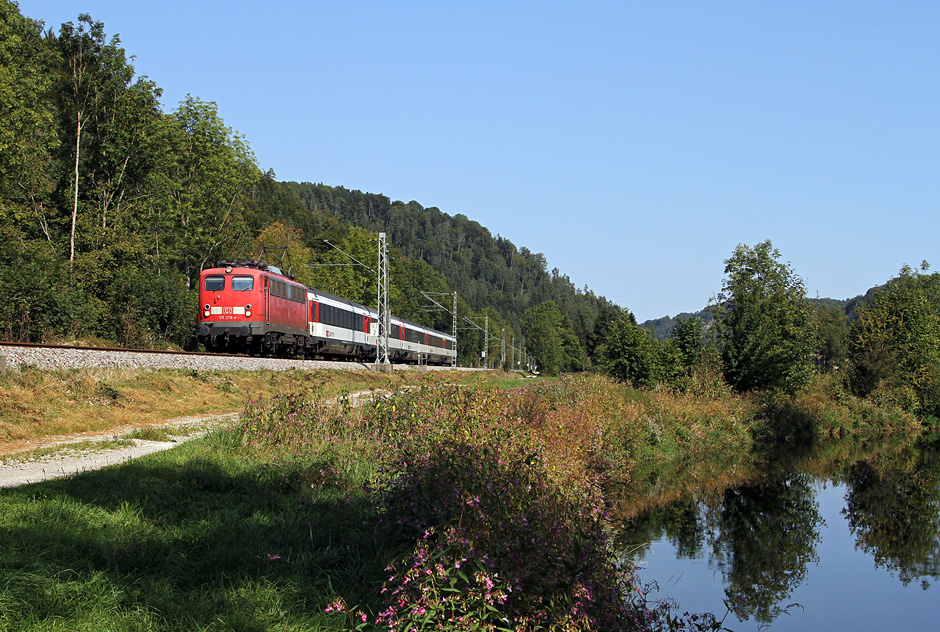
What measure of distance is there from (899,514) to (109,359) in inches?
839

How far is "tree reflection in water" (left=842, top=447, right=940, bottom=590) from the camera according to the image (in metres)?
16.6

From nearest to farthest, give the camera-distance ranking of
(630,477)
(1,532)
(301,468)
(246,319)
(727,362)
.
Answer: (1,532)
(301,468)
(630,477)
(246,319)
(727,362)

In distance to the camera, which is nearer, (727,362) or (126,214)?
(126,214)

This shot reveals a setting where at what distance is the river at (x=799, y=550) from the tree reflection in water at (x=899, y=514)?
4cm

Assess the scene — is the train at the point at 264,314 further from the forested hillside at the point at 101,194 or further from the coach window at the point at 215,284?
the forested hillside at the point at 101,194

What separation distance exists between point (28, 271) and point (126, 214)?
40.1ft

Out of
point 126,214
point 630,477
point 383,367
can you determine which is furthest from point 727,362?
point 126,214

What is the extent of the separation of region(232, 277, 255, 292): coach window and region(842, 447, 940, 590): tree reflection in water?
2081 centimetres

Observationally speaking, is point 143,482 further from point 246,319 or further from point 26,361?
point 246,319

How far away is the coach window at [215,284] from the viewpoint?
2812cm

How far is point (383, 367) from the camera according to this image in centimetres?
3638

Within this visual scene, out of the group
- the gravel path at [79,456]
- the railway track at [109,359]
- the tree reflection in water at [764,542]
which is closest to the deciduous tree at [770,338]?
the tree reflection in water at [764,542]

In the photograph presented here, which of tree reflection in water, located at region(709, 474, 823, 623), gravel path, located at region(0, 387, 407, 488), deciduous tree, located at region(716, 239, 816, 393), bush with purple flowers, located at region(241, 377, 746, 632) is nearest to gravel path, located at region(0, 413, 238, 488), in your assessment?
gravel path, located at region(0, 387, 407, 488)

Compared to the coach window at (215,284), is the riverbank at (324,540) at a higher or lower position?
lower
